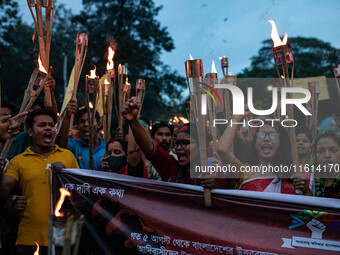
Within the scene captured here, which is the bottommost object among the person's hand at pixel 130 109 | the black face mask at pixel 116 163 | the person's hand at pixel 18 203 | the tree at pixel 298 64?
the person's hand at pixel 18 203

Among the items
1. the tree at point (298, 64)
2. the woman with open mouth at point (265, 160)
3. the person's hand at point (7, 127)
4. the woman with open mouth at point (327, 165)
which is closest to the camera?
the person's hand at point (7, 127)

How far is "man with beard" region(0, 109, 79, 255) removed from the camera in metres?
3.06

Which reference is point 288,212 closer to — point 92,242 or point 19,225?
point 92,242

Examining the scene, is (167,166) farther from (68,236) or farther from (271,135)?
→ (68,236)

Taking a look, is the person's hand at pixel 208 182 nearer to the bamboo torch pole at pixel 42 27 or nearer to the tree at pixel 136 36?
the bamboo torch pole at pixel 42 27

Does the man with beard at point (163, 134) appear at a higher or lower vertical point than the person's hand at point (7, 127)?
lower

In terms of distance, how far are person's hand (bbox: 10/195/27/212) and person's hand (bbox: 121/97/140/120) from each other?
3.72ft

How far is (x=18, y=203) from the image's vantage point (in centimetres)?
301

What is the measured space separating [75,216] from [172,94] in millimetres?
26869

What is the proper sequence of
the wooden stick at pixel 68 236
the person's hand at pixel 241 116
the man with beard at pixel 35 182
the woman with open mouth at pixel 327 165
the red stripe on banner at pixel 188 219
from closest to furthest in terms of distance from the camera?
the wooden stick at pixel 68 236 → the red stripe on banner at pixel 188 219 → the woman with open mouth at pixel 327 165 → the man with beard at pixel 35 182 → the person's hand at pixel 241 116

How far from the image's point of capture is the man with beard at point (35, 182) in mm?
3062

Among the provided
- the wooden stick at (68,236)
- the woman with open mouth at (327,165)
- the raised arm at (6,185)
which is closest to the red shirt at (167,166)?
the woman with open mouth at (327,165)

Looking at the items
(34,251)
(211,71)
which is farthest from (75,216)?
(211,71)

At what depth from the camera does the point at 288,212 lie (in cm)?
265
